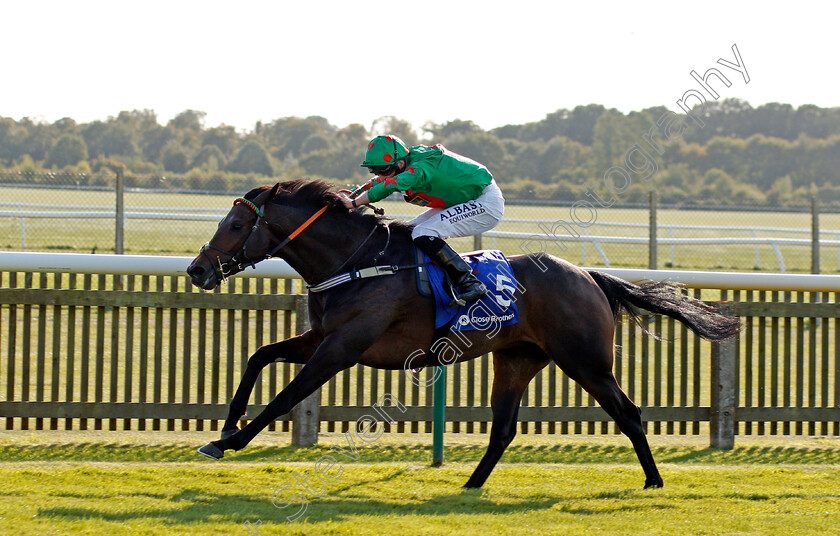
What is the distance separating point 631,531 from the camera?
463cm

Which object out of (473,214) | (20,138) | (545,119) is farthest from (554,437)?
(545,119)

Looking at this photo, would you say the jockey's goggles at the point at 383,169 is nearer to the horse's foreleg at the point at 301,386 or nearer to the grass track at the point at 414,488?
the horse's foreleg at the point at 301,386

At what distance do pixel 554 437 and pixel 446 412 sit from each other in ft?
3.59

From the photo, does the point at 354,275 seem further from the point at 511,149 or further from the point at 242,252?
the point at 511,149

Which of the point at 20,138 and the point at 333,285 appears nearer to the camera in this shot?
the point at 333,285

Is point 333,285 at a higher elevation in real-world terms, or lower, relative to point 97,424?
higher

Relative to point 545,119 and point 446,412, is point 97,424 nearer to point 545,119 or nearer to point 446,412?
point 446,412

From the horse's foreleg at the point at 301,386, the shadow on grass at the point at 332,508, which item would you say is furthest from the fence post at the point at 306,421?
the horse's foreleg at the point at 301,386

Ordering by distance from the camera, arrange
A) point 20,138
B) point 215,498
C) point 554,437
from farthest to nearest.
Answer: point 20,138
point 554,437
point 215,498

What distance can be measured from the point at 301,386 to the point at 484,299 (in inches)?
48.6

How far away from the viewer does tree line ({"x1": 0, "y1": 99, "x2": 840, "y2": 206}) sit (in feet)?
156

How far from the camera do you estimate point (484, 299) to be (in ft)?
18.0

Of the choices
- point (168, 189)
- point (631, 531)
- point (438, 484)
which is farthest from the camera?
point (168, 189)

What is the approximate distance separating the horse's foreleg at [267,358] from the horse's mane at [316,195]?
0.78 meters
